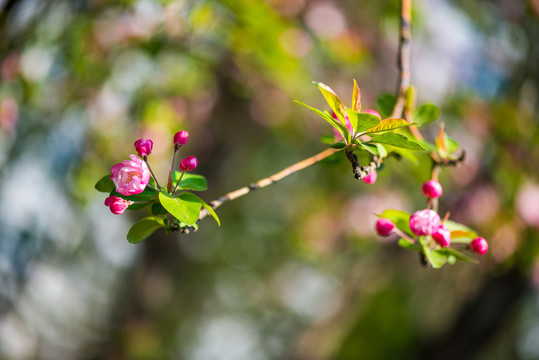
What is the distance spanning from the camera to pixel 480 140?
2.68 m

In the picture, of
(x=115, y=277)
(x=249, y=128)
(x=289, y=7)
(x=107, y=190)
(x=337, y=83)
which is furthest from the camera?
(x=115, y=277)

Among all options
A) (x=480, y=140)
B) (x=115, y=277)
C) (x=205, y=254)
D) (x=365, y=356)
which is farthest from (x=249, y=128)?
(x=365, y=356)

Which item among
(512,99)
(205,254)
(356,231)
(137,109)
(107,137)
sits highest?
(512,99)

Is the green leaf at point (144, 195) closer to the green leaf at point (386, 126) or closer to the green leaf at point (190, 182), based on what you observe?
the green leaf at point (190, 182)

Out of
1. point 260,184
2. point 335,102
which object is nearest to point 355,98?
point 335,102

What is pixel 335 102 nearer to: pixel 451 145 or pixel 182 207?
pixel 182 207

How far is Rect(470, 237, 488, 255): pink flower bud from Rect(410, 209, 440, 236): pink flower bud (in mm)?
90

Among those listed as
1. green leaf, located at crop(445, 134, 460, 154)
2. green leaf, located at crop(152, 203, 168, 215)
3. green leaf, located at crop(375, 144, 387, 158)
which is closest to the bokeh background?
green leaf, located at crop(445, 134, 460, 154)

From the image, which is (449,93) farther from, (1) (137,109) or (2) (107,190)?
(2) (107,190)

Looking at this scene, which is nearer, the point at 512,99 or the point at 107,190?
the point at 107,190

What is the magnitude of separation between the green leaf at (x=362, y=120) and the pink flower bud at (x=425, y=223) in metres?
0.16

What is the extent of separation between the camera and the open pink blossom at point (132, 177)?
0.53 m

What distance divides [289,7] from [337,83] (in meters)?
0.54

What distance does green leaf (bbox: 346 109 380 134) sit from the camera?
21.6 inches
